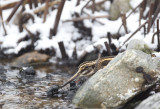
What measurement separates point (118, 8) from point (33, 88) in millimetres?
3588

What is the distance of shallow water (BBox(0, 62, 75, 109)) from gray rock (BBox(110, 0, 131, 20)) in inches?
Answer: 80.0

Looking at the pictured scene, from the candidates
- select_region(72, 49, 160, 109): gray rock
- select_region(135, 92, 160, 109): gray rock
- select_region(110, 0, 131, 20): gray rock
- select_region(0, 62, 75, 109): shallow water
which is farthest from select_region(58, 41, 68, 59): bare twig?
select_region(135, 92, 160, 109): gray rock

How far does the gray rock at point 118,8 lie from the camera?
7.17m

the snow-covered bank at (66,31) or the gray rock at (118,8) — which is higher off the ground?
the gray rock at (118,8)

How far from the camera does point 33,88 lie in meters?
4.54

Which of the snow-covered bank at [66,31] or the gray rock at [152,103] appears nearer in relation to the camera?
the gray rock at [152,103]

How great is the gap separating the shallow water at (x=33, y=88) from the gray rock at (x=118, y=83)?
0.32 m

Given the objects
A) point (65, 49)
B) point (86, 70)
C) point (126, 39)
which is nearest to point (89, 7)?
point (65, 49)

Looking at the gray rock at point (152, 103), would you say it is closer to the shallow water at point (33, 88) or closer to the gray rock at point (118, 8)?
the shallow water at point (33, 88)

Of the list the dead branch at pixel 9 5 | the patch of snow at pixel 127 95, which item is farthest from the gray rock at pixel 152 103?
the dead branch at pixel 9 5

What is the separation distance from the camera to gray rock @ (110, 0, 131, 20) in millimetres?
7172

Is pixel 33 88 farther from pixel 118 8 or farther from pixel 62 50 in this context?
pixel 118 8

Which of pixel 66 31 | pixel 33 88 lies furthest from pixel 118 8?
pixel 33 88

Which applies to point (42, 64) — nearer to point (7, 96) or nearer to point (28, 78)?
point (28, 78)
